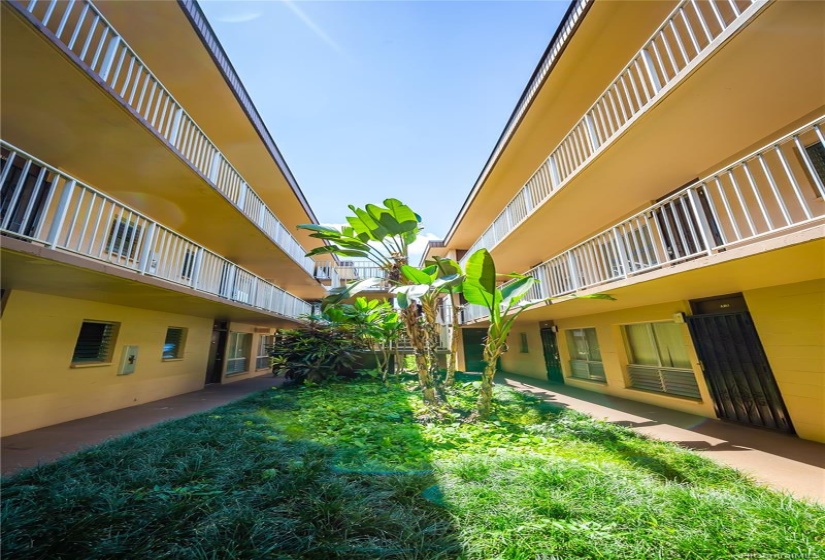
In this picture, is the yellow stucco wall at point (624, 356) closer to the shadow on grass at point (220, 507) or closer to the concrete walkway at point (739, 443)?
the concrete walkway at point (739, 443)

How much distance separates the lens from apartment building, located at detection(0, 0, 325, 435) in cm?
468

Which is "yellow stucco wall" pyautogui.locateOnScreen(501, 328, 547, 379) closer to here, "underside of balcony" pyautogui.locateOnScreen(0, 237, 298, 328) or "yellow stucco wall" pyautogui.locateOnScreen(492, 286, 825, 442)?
"yellow stucco wall" pyautogui.locateOnScreen(492, 286, 825, 442)

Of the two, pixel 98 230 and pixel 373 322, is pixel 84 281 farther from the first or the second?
pixel 373 322

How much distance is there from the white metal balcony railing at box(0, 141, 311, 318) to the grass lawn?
334cm

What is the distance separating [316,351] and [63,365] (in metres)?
6.33

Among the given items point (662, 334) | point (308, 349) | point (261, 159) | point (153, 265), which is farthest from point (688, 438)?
point (261, 159)

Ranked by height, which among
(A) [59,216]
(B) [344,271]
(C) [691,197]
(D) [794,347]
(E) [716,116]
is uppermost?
(B) [344,271]

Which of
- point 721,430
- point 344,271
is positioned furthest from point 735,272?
point 344,271

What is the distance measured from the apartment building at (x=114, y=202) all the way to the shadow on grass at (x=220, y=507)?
3063 millimetres

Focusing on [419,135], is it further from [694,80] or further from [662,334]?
[662,334]

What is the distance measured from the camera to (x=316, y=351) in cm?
1118

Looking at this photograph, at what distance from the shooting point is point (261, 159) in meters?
11.7

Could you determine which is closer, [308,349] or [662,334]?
[662,334]

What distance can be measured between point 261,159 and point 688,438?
15.1 metres
